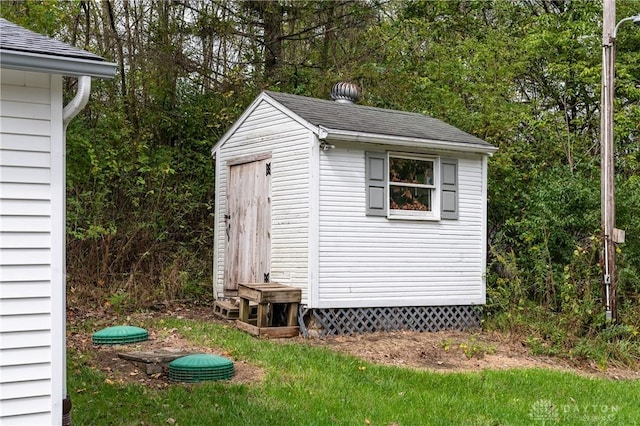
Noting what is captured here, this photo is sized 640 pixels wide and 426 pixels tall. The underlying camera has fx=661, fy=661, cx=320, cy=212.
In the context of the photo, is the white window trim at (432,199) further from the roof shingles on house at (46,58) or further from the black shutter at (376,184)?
the roof shingles on house at (46,58)

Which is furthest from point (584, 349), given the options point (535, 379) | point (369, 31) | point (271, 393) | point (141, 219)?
point (369, 31)

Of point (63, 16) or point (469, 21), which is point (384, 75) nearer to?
point (469, 21)

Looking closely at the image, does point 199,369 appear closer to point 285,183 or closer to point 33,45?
point 33,45

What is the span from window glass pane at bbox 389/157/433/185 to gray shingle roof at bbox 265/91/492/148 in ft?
1.36

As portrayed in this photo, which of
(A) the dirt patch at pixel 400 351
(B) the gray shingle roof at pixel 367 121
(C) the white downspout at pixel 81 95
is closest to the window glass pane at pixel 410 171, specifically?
(B) the gray shingle roof at pixel 367 121

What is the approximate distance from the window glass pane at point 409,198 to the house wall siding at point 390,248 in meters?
0.24

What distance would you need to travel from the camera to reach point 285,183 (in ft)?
31.3

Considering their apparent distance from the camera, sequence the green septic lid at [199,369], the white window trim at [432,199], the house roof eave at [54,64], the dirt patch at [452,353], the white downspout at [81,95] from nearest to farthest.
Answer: the house roof eave at [54,64]
the white downspout at [81,95]
the green septic lid at [199,369]
the dirt patch at [452,353]
the white window trim at [432,199]

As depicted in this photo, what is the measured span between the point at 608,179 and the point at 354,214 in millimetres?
3565

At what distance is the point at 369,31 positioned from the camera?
15.4 meters

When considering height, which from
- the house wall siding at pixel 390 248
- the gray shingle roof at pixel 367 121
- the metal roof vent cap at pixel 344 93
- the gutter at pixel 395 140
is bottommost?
the house wall siding at pixel 390 248

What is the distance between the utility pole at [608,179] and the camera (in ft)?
29.7

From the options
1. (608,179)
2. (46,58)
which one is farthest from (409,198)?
(46,58)

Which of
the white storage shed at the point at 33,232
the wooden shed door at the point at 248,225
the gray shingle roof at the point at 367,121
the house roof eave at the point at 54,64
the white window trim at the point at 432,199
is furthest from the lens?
the wooden shed door at the point at 248,225
